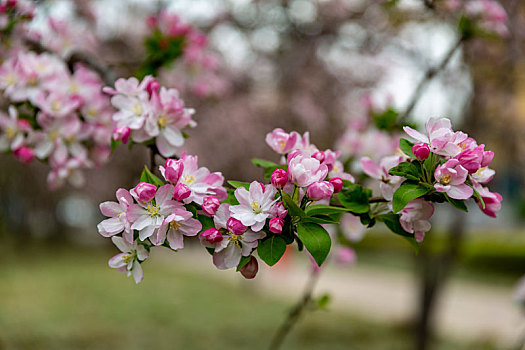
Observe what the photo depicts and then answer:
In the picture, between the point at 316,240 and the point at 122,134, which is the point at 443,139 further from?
the point at 122,134

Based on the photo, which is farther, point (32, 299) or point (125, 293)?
point (125, 293)


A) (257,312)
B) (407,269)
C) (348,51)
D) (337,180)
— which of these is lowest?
(407,269)

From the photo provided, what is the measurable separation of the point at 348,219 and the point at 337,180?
2.64ft

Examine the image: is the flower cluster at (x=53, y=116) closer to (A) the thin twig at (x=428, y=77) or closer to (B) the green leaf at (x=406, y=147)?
(B) the green leaf at (x=406, y=147)

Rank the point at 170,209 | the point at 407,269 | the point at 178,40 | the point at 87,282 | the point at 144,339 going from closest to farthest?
1. the point at 170,209
2. the point at 178,40
3. the point at 144,339
4. the point at 87,282
5. the point at 407,269

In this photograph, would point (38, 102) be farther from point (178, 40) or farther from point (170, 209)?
point (170, 209)

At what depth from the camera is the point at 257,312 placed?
21.4 ft

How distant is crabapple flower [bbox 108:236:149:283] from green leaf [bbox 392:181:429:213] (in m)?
0.44

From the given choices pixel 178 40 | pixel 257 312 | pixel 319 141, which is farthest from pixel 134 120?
pixel 319 141

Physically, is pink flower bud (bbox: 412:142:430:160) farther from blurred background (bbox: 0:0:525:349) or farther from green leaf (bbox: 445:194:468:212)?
blurred background (bbox: 0:0:525:349)

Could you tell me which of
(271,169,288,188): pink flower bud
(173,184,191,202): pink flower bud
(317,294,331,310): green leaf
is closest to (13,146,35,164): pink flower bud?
(173,184,191,202): pink flower bud

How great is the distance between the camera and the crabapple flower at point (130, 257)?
2.87ft

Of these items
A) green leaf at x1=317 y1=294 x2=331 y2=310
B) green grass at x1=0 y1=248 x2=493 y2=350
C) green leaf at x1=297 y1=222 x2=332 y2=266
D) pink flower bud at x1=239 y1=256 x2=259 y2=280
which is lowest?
green grass at x1=0 y1=248 x2=493 y2=350

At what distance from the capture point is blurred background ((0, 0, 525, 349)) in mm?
2783
